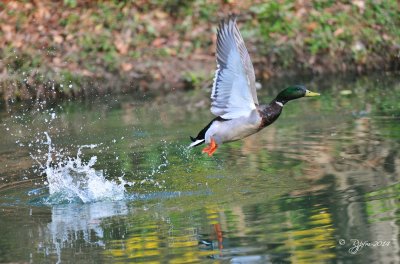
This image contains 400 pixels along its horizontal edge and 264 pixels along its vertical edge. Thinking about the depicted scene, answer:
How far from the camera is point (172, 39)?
1725cm

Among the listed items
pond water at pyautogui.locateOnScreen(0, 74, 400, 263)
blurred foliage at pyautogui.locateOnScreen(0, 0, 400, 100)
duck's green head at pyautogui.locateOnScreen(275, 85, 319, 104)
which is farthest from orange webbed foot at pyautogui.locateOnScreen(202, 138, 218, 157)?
blurred foliage at pyautogui.locateOnScreen(0, 0, 400, 100)

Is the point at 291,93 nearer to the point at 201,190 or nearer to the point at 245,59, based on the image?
the point at 245,59

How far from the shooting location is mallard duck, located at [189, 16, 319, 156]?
341 inches

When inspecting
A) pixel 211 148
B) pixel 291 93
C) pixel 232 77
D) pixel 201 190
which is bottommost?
pixel 201 190

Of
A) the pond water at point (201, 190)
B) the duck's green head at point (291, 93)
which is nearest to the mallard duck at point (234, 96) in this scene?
the duck's green head at point (291, 93)

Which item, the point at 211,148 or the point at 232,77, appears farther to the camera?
the point at 211,148

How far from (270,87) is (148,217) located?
8.19 metres

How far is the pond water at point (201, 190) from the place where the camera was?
22.3 ft

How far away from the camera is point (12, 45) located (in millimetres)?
16469

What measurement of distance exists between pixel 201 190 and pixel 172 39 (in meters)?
8.89

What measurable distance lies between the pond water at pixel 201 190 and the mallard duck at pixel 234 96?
38cm

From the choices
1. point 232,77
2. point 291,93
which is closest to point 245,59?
point 232,77

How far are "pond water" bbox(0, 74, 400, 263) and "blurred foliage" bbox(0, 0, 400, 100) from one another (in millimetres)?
2718

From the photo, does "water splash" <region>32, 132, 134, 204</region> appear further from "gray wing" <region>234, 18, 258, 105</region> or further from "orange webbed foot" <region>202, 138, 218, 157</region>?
"gray wing" <region>234, 18, 258, 105</region>
